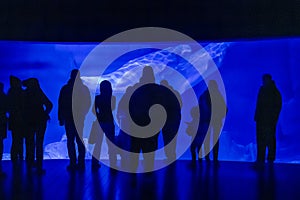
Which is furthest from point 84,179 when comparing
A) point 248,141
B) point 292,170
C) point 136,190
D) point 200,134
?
point 248,141

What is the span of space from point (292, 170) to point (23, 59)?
6397mm

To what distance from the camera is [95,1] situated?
712cm

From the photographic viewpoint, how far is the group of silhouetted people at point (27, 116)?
670cm

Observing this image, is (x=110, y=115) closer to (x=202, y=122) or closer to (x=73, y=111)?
(x=73, y=111)

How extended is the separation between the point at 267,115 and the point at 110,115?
3.06 metres

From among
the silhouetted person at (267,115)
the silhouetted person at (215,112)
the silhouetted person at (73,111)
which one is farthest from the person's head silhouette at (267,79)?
the silhouetted person at (73,111)

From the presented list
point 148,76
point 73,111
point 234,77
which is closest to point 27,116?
point 73,111

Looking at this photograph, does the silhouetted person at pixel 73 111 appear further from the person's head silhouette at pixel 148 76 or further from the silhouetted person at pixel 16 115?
the person's head silhouette at pixel 148 76

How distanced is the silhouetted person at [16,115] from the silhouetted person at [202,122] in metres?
3.53

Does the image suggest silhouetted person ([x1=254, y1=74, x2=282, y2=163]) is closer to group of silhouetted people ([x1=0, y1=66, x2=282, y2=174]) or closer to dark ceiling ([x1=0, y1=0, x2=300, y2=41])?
group of silhouetted people ([x1=0, y1=66, x2=282, y2=174])

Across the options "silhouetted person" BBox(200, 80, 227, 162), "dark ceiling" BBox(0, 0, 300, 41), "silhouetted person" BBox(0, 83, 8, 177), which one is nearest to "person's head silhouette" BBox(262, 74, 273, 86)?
"dark ceiling" BBox(0, 0, 300, 41)

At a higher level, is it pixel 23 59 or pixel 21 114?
pixel 23 59

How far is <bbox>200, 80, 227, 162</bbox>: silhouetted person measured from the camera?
26.1ft

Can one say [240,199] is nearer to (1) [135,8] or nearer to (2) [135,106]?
(2) [135,106]
